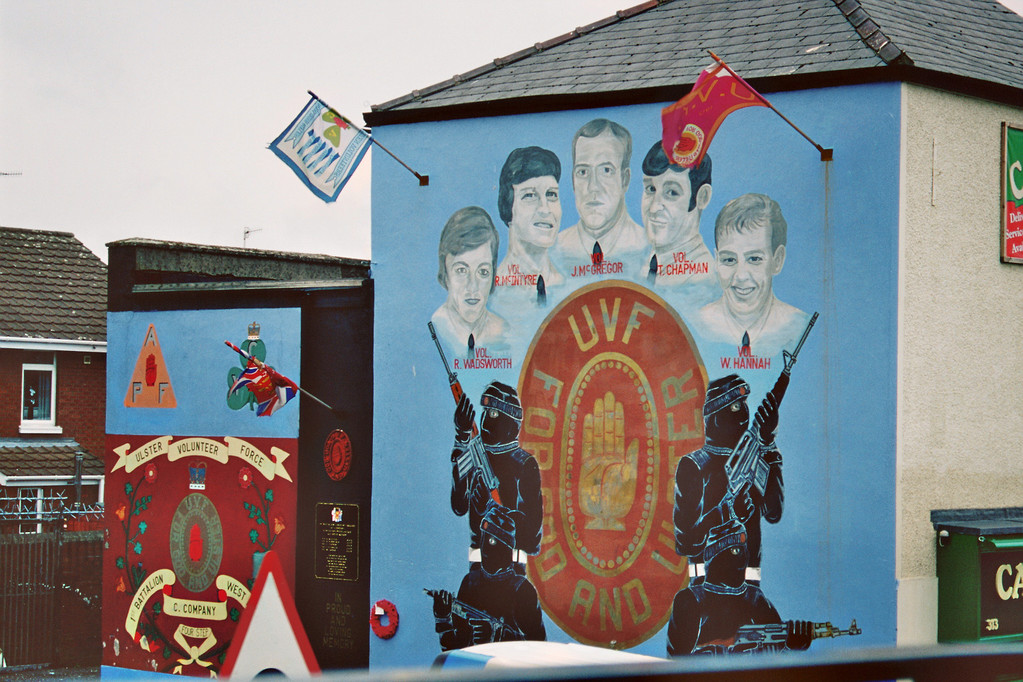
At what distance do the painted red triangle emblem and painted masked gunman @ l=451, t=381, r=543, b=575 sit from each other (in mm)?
2342

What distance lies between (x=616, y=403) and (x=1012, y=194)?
15.8 ft

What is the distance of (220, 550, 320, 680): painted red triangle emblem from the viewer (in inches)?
562

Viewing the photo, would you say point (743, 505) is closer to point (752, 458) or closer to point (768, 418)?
point (752, 458)

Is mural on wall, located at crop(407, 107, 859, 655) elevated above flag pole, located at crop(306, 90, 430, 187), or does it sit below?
below

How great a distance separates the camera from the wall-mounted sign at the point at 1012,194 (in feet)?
41.6

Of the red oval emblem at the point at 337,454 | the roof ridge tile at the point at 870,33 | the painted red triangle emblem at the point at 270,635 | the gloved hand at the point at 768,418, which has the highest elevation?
the roof ridge tile at the point at 870,33

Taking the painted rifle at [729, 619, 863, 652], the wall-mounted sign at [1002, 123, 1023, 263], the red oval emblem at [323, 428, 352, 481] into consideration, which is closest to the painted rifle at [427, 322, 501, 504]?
the red oval emblem at [323, 428, 352, 481]

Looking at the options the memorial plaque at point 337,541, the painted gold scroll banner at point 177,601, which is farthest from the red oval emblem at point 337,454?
the painted gold scroll banner at point 177,601

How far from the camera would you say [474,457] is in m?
14.1

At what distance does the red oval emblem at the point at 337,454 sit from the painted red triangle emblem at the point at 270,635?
1.31 meters

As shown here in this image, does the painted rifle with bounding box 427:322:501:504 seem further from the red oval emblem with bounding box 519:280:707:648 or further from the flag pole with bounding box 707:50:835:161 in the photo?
the flag pole with bounding box 707:50:835:161

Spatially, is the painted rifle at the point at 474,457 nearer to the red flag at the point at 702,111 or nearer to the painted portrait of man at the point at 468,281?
the painted portrait of man at the point at 468,281

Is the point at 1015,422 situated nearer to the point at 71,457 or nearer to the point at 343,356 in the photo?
the point at 343,356

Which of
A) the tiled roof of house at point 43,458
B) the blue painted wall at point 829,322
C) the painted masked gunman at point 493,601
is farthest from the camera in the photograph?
the tiled roof of house at point 43,458
